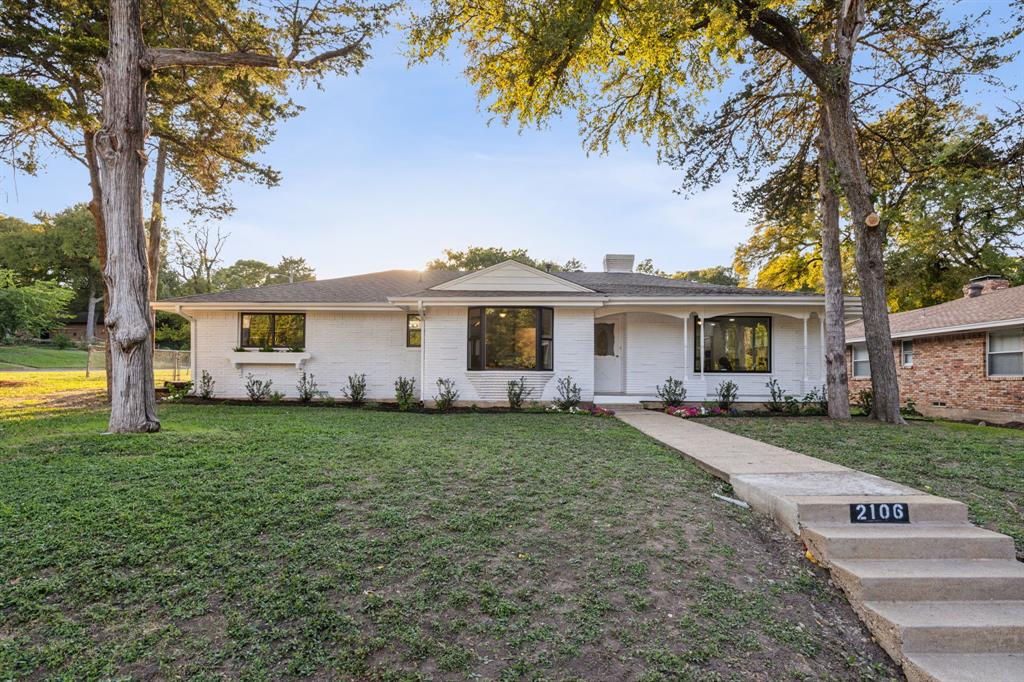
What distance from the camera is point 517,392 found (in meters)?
10.9

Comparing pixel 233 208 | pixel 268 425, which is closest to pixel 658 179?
pixel 268 425

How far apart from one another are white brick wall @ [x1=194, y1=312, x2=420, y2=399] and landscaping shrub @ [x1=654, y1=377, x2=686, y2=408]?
622 centimetres

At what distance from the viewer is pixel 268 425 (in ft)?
25.9

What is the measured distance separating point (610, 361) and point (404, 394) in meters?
5.34

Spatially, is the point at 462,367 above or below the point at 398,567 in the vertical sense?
above

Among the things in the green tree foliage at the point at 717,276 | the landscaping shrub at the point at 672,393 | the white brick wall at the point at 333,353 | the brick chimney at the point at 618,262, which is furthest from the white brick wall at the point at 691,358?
the green tree foliage at the point at 717,276

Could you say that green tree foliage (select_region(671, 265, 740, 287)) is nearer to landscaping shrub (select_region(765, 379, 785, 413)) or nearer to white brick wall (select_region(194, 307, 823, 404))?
white brick wall (select_region(194, 307, 823, 404))

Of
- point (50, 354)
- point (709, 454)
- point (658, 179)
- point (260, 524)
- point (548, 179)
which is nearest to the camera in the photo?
point (260, 524)

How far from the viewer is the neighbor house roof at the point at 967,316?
11.5 metres

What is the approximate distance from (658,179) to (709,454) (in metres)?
8.47

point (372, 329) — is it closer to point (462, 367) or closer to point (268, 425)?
point (462, 367)

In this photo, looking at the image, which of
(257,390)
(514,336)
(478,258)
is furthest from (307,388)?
(478,258)

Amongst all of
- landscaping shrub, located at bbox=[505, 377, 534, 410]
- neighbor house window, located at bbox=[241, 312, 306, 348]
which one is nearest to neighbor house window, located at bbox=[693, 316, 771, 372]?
landscaping shrub, located at bbox=[505, 377, 534, 410]

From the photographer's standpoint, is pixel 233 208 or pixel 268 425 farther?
pixel 233 208
